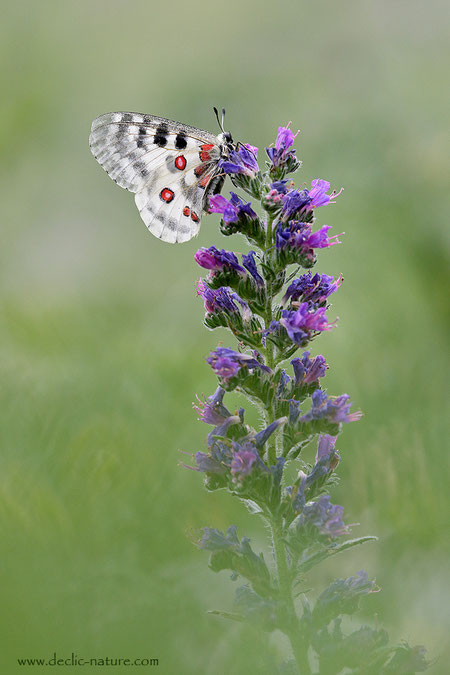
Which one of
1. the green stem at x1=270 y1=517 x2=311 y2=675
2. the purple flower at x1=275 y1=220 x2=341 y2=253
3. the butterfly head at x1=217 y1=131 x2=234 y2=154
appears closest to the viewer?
the green stem at x1=270 y1=517 x2=311 y2=675

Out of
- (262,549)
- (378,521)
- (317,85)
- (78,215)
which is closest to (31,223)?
(78,215)

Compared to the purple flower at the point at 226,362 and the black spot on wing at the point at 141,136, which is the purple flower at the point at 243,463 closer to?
the purple flower at the point at 226,362

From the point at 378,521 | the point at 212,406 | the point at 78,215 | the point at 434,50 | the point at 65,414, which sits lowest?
the point at 378,521

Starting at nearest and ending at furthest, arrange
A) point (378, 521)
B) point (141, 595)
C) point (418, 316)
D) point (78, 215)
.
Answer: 1. point (141, 595)
2. point (378, 521)
3. point (418, 316)
4. point (78, 215)

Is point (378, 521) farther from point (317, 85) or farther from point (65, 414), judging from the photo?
point (317, 85)

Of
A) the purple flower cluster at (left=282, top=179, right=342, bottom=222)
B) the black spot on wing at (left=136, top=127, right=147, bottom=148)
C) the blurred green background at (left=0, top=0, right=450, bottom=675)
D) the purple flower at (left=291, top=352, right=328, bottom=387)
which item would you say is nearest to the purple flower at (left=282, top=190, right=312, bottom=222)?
the purple flower cluster at (left=282, top=179, right=342, bottom=222)

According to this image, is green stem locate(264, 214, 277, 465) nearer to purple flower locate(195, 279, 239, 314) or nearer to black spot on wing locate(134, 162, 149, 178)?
purple flower locate(195, 279, 239, 314)
